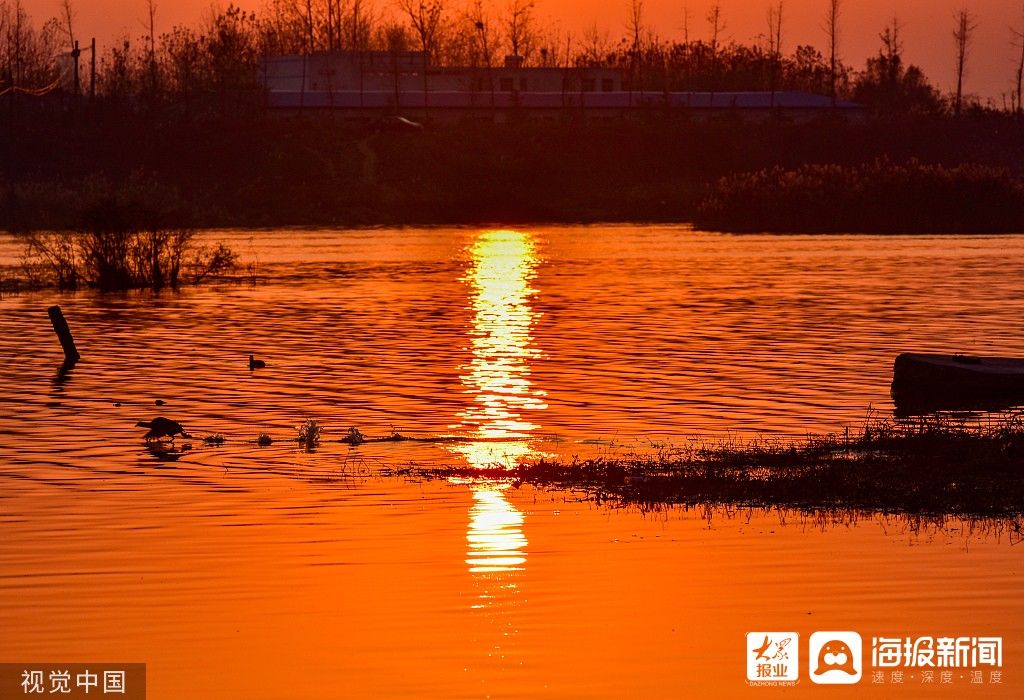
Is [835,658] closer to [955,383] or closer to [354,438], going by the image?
[354,438]

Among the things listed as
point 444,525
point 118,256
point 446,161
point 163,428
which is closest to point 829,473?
point 444,525

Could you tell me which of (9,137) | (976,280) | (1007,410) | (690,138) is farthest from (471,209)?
(1007,410)

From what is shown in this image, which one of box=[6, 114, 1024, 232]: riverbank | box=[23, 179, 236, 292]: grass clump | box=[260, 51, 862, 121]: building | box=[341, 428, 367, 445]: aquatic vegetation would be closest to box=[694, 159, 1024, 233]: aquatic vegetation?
box=[6, 114, 1024, 232]: riverbank

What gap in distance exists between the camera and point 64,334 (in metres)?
37.4

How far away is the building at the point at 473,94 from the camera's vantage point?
143125 mm

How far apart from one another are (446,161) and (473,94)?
2256 centimetres

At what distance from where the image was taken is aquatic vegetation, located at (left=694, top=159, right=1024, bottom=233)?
93312 mm

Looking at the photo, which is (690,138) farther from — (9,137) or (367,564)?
(367,564)

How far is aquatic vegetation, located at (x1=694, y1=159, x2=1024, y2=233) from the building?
47.5 m

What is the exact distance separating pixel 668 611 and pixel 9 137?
115494mm

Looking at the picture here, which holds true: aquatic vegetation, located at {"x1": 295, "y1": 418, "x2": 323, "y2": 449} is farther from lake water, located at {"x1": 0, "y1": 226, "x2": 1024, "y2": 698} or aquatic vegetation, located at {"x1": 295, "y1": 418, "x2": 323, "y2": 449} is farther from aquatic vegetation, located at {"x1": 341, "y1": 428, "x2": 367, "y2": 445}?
aquatic vegetation, located at {"x1": 341, "y1": 428, "x2": 367, "y2": 445}

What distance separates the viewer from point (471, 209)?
120 metres

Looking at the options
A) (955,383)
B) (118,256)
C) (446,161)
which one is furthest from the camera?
(446,161)

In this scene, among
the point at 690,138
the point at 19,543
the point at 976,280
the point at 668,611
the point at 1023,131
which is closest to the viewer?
the point at 668,611
